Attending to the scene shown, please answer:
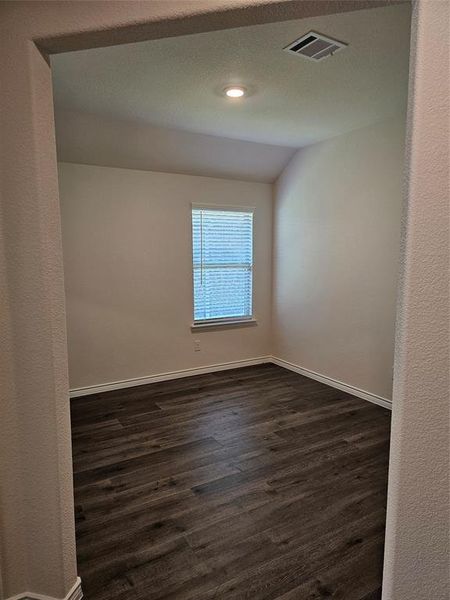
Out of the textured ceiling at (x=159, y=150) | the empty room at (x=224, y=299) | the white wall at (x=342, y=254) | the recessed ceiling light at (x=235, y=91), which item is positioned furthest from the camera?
the white wall at (x=342, y=254)

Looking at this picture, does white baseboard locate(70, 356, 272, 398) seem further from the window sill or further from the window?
the window

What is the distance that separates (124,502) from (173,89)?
9.20ft

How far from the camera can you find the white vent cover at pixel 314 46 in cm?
209

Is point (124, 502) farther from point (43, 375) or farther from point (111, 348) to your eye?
point (111, 348)

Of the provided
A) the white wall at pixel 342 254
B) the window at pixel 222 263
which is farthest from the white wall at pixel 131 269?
the white wall at pixel 342 254

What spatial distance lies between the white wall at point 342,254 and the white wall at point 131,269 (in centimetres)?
76

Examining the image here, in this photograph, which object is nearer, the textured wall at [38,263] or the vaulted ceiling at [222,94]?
the textured wall at [38,263]

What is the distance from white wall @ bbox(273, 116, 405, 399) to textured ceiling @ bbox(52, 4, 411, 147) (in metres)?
0.46

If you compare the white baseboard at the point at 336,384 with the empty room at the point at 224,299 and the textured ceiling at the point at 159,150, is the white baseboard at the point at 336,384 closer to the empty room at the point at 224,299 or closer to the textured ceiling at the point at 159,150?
the empty room at the point at 224,299

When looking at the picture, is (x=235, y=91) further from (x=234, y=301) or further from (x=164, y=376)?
(x=164, y=376)

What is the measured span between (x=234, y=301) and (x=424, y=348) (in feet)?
12.6

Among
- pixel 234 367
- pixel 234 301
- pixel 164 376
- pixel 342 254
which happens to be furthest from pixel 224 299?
pixel 342 254

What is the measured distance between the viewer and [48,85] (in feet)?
4.60

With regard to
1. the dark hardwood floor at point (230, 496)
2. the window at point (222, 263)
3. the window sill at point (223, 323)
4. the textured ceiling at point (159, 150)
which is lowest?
the dark hardwood floor at point (230, 496)
